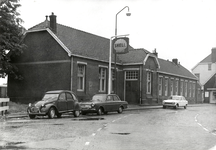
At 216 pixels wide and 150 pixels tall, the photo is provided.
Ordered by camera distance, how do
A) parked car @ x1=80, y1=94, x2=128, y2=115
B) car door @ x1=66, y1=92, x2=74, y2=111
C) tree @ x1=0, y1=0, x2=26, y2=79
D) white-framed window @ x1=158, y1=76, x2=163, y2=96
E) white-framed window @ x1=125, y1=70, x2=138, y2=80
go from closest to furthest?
1. car door @ x1=66, y1=92, x2=74, y2=111
2. parked car @ x1=80, y1=94, x2=128, y2=115
3. tree @ x1=0, y1=0, x2=26, y2=79
4. white-framed window @ x1=125, y1=70, x2=138, y2=80
5. white-framed window @ x1=158, y1=76, x2=163, y2=96

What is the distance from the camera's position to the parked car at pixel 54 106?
1897 cm

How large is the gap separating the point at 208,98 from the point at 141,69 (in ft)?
102

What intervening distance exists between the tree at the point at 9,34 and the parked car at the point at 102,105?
12310 mm

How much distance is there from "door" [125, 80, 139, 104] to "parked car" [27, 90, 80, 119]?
19.2 meters

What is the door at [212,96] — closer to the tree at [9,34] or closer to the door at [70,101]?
the tree at [9,34]

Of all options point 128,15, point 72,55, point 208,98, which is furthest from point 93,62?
point 208,98

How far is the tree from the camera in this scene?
3089 centimetres

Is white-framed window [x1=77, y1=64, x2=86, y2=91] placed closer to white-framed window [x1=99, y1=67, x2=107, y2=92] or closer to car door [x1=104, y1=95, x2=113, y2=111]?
white-framed window [x1=99, y1=67, x2=107, y2=92]

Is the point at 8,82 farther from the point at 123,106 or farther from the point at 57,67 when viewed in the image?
the point at 123,106

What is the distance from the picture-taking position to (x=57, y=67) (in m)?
31.8

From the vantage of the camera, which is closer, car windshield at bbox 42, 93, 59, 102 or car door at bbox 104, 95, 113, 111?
car windshield at bbox 42, 93, 59, 102

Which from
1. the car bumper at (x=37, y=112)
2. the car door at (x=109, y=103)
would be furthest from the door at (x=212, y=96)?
the car bumper at (x=37, y=112)

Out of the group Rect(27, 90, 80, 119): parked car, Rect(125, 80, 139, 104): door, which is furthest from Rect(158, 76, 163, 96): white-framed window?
Rect(27, 90, 80, 119): parked car

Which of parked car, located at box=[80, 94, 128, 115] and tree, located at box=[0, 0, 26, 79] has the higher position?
tree, located at box=[0, 0, 26, 79]
